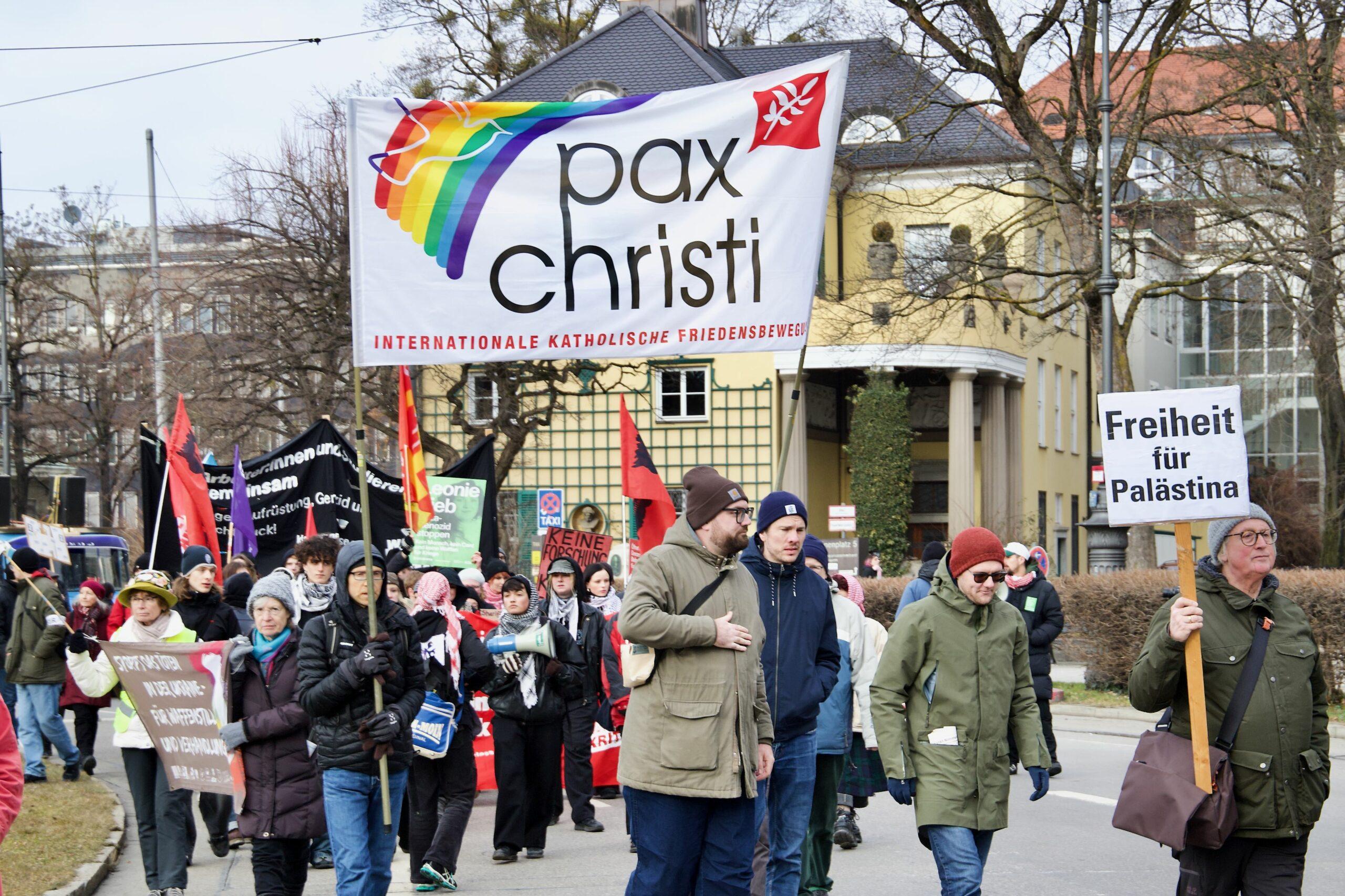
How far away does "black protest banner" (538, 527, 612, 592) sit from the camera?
13250mm

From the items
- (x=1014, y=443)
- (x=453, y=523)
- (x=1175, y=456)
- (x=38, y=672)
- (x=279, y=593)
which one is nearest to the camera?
(x=1175, y=456)

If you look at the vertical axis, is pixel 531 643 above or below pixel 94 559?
above

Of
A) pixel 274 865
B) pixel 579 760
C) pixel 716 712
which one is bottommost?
pixel 579 760

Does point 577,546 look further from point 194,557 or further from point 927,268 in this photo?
point 927,268

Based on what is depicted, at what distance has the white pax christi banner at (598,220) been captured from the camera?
6.82m

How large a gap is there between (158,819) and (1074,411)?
147 feet

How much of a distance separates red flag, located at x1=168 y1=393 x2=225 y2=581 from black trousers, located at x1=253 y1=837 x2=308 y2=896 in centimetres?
612

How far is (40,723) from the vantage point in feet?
43.3

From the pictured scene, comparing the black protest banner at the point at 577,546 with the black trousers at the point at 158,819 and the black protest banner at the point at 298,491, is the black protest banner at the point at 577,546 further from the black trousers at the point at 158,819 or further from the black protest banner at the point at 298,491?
the black trousers at the point at 158,819

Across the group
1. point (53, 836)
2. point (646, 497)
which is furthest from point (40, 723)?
point (646, 497)

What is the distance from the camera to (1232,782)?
5414 millimetres

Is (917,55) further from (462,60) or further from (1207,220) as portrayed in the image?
(462,60)

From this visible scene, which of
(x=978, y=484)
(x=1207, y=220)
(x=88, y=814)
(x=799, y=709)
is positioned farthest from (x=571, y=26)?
(x=799, y=709)

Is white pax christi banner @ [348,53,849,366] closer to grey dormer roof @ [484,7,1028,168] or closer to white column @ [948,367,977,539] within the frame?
grey dormer roof @ [484,7,1028,168]
